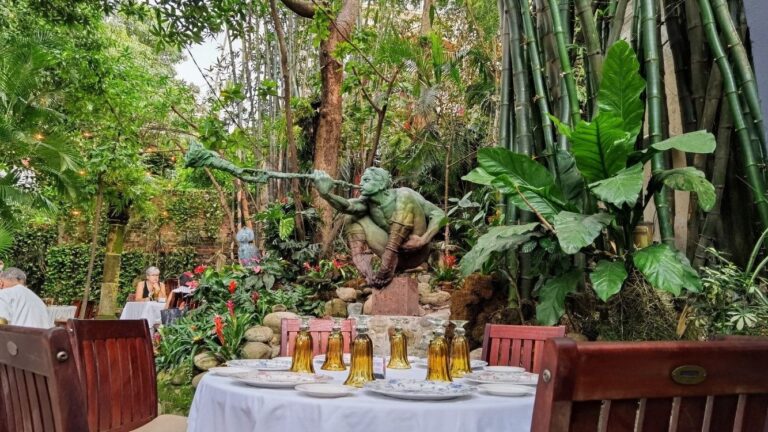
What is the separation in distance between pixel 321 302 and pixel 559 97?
3.29 m

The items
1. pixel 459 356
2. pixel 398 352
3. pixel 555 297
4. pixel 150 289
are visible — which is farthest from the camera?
pixel 150 289

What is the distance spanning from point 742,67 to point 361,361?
8.21 ft

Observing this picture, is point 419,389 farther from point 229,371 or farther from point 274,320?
point 274,320

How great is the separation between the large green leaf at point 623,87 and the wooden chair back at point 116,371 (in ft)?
7.39

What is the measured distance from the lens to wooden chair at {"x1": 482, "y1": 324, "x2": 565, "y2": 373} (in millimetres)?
2573

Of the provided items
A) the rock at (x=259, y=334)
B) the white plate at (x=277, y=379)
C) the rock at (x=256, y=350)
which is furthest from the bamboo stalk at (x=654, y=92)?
the rock at (x=259, y=334)

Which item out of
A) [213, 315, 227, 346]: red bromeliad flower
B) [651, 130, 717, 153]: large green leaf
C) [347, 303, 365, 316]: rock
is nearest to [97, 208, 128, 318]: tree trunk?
[213, 315, 227, 346]: red bromeliad flower

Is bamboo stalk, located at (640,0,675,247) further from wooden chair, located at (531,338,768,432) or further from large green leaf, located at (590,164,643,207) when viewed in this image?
wooden chair, located at (531,338,768,432)

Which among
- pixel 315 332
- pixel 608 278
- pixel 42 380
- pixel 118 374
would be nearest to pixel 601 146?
pixel 608 278

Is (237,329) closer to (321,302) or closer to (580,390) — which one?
(321,302)

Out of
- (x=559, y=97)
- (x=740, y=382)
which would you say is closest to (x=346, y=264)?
(x=559, y=97)

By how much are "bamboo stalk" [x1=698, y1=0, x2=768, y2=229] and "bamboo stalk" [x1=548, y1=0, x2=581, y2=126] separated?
0.69m

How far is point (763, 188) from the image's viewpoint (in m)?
3.11

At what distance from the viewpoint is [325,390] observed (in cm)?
159
